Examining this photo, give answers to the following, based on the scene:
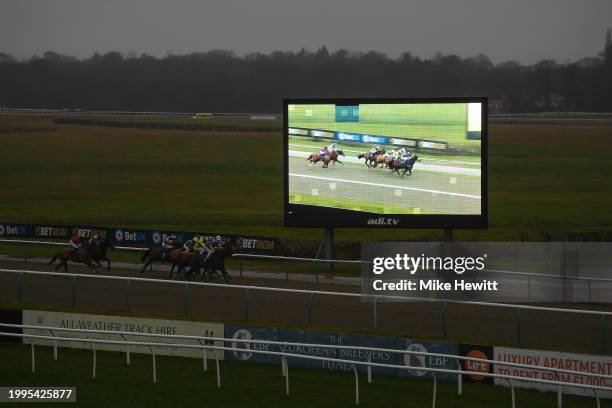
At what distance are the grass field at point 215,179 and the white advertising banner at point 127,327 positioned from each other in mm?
15338

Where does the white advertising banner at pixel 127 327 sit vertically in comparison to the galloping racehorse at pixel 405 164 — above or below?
below

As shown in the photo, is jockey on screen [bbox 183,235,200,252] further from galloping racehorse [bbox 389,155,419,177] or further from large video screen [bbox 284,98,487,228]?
galloping racehorse [bbox 389,155,419,177]

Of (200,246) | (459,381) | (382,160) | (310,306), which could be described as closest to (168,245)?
(200,246)

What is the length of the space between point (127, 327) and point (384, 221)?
6.86 metres

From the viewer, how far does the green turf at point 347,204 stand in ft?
67.2

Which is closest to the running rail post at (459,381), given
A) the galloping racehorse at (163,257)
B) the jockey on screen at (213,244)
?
the jockey on screen at (213,244)

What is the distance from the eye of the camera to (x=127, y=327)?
15.8 meters

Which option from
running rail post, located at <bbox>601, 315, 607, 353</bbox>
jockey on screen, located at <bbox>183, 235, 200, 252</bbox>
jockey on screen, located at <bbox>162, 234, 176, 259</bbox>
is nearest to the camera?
running rail post, located at <bbox>601, 315, 607, 353</bbox>

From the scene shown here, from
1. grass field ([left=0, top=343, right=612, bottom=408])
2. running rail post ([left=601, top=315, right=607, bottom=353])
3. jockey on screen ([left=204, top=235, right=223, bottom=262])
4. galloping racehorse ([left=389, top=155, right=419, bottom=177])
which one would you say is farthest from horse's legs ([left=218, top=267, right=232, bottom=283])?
running rail post ([left=601, top=315, right=607, bottom=353])

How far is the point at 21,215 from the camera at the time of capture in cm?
3566

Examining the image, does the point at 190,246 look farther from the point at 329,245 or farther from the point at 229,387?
the point at 229,387

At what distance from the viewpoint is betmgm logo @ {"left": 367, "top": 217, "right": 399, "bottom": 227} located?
20547 mm

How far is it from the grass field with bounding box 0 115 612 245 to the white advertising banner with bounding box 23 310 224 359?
1534cm

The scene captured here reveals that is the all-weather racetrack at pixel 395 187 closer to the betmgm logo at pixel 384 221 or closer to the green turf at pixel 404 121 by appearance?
the betmgm logo at pixel 384 221
